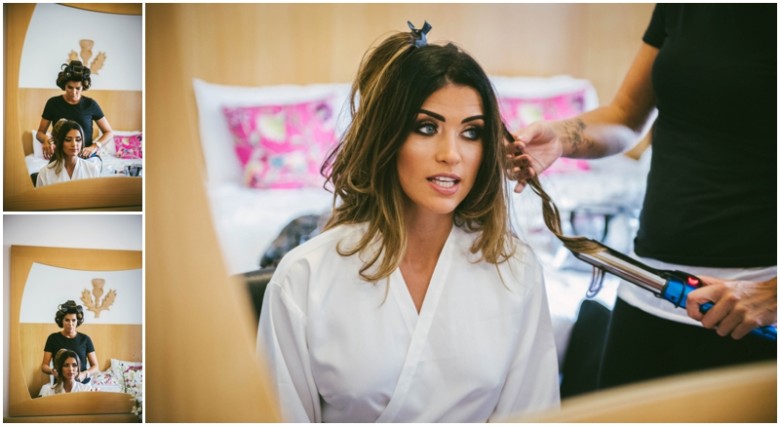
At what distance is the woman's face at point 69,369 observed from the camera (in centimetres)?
183

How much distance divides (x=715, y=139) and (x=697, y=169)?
3.2 inches

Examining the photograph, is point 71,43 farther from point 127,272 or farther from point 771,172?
point 771,172

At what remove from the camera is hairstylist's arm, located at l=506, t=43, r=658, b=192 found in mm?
1824

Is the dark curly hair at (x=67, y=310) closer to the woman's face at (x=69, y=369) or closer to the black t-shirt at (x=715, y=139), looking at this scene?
the woman's face at (x=69, y=369)

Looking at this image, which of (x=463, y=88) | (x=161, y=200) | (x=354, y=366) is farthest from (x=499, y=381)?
(x=161, y=200)

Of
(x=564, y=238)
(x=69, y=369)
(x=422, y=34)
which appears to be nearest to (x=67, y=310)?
(x=69, y=369)

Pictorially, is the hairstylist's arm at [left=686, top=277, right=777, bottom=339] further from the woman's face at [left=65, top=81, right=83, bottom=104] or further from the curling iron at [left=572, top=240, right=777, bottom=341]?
the woman's face at [left=65, top=81, right=83, bottom=104]

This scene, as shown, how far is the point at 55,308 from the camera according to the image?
1824 mm

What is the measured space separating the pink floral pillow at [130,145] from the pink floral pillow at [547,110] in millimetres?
898

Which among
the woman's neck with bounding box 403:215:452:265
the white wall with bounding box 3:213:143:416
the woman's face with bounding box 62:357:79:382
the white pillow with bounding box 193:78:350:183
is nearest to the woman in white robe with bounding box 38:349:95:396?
the woman's face with bounding box 62:357:79:382

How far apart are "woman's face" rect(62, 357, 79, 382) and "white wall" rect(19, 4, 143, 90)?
689mm

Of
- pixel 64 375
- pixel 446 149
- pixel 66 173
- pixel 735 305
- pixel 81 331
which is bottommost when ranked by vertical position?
pixel 64 375

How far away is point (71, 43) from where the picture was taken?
1.81 m

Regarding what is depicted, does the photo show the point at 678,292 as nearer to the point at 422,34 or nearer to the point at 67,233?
the point at 422,34
